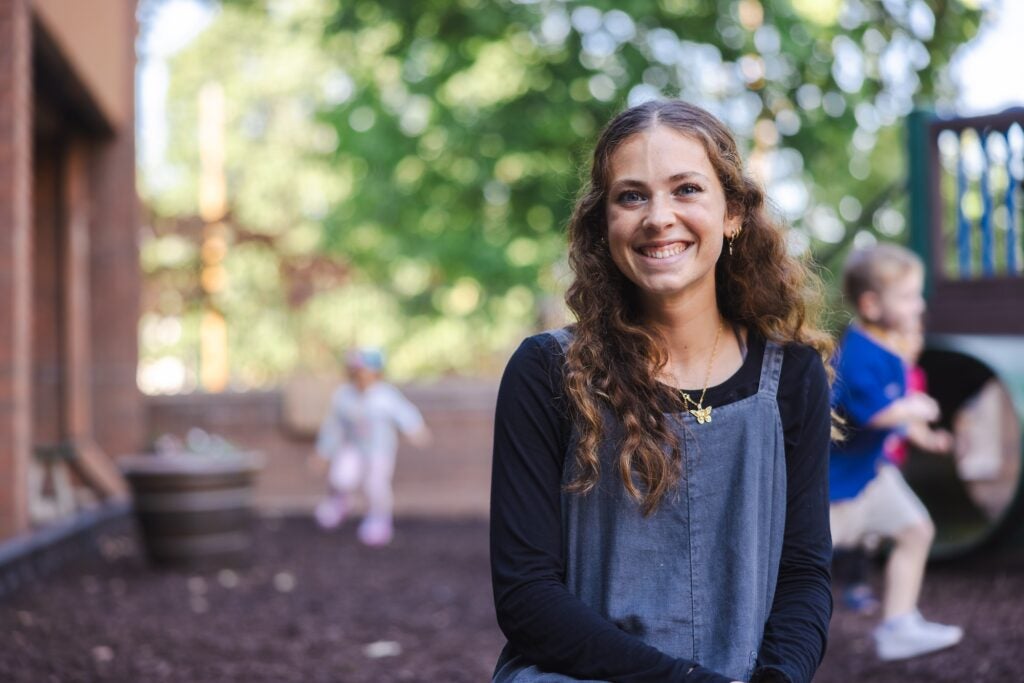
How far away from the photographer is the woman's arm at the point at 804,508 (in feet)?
6.82

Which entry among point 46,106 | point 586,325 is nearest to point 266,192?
point 46,106

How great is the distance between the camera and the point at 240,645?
16.3 ft

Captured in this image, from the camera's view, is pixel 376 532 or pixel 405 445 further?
pixel 405 445

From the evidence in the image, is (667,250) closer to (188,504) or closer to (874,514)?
(874,514)

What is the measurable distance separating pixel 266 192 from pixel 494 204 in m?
20.6

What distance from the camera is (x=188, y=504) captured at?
Answer: 7051 millimetres

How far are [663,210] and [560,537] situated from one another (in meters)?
0.63

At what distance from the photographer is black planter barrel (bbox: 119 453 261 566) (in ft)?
23.0

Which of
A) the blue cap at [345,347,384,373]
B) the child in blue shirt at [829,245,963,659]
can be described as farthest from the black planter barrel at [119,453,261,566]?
the child in blue shirt at [829,245,963,659]

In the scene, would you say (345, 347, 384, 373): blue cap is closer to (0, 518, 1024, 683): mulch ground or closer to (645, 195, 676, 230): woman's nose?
(0, 518, 1024, 683): mulch ground

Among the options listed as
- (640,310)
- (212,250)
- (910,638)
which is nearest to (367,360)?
(910,638)

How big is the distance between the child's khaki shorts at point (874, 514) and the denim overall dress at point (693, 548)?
9.14ft

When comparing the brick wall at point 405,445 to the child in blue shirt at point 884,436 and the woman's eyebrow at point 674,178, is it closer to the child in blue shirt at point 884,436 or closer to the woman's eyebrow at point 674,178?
the child in blue shirt at point 884,436

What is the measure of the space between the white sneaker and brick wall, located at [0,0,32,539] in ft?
14.6
